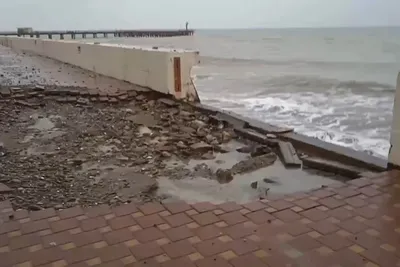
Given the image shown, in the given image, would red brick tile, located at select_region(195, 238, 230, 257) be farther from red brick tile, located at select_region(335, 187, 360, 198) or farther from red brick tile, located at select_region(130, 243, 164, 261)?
red brick tile, located at select_region(335, 187, 360, 198)

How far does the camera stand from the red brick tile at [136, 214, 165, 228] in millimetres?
3193

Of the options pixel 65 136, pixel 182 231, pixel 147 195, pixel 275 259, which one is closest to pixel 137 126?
pixel 65 136

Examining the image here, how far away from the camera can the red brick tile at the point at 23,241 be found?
9.45ft

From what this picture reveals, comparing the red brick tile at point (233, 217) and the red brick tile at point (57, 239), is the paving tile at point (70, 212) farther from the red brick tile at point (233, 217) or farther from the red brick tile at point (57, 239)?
the red brick tile at point (233, 217)

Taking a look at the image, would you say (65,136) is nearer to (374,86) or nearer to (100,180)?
(100,180)

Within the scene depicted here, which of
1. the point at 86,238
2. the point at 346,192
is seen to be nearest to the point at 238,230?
the point at 86,238

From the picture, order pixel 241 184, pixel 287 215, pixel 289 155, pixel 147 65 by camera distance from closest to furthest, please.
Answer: pixel 287 215 → pixel 241 184 → pixel 289 155 → pixel 147 65

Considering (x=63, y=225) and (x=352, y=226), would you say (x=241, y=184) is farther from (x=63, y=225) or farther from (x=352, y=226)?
(x=63, y=225)

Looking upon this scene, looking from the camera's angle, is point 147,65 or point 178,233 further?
point 147,65

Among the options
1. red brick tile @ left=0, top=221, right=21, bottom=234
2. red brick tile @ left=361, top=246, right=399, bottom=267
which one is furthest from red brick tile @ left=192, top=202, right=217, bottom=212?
red brick tile @ left=0, top=221, right=21, bottom=234

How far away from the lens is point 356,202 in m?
3.60

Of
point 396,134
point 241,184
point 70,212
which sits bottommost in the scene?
point 241,184

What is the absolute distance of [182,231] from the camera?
307 centimetres

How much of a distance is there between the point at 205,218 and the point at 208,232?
25cm
